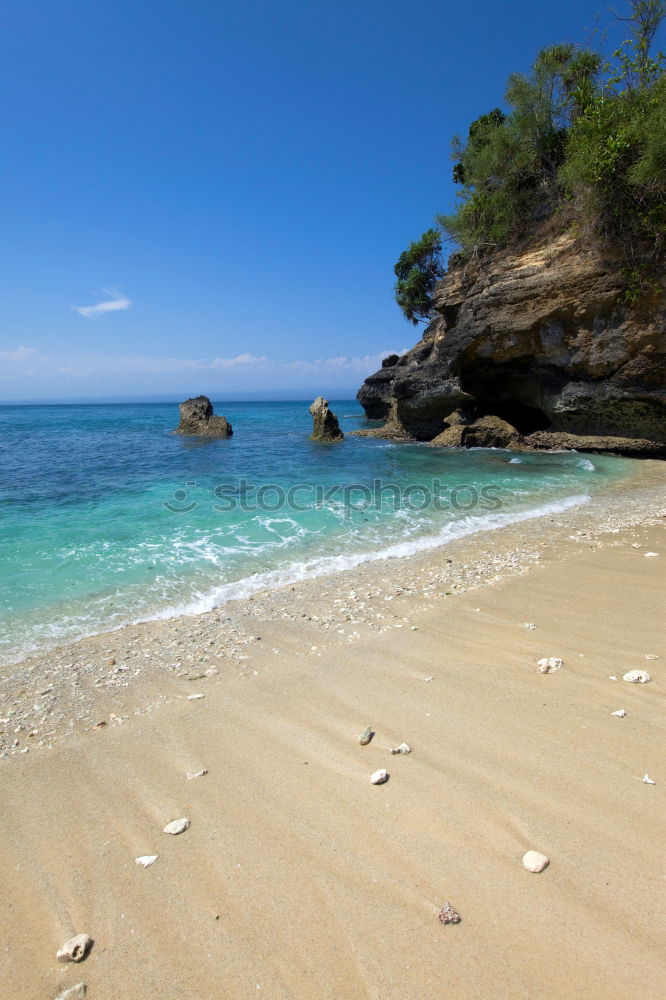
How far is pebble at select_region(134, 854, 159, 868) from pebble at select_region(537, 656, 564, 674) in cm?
374

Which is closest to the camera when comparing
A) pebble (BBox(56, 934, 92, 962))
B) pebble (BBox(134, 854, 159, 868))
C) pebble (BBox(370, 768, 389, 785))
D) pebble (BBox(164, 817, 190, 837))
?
pebble (BBox(56, 934, 92, 962))

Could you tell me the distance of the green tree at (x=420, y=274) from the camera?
3794cm

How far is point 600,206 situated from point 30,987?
78.0 feet

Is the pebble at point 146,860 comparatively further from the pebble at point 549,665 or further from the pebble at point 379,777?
the pebble at point 549,665

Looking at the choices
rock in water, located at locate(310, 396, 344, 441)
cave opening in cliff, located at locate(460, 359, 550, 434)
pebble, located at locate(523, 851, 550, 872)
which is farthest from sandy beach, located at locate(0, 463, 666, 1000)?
rock in water, located at locate(310, 396, 344, 441)

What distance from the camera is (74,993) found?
2.11 meters

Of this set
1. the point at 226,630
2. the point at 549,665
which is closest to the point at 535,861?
the point at 549,665

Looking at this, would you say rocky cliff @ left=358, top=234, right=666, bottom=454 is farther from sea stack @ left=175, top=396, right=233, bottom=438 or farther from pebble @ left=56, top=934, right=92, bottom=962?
pebble @ left=56, top=934, right=92, bottom=962

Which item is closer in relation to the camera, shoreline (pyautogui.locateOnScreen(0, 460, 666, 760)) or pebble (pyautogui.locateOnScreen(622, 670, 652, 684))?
pebble (pyautogui.locateOnScreen(622, 670, 652, 684))

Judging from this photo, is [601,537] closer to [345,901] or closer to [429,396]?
[345,901]

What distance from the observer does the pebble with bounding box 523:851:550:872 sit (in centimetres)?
253

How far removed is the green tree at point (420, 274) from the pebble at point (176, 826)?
135 feet

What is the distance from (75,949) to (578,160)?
2387 cm

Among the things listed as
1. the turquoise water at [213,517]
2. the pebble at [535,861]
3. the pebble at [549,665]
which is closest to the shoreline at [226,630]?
the turquoise water at [213,517]
